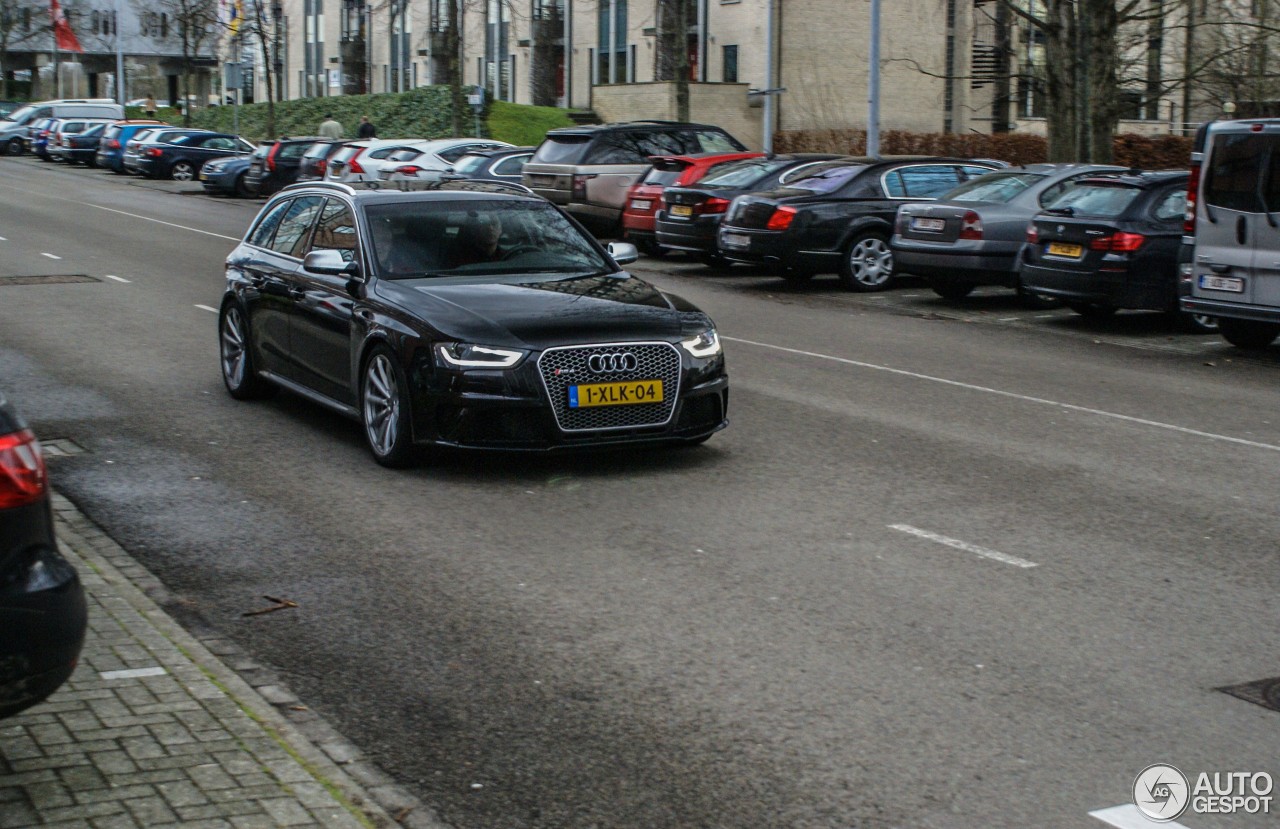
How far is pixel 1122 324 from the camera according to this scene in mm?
17500

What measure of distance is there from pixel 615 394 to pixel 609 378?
93mm

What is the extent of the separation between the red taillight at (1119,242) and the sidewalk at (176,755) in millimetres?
12283

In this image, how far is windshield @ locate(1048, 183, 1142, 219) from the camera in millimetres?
16484

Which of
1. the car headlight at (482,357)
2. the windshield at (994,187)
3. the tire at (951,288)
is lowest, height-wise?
the tire at (951,288)

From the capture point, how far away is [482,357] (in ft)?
28.2

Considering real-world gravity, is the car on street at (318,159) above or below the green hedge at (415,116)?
below

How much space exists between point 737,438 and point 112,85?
309 feet

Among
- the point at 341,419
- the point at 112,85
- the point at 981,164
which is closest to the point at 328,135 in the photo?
the point at 981,164

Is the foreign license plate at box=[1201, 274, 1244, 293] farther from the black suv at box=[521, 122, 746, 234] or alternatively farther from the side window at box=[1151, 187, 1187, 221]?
the black suv at box=[521, 122, 746, 234]

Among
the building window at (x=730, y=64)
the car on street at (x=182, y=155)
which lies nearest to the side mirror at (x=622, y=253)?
the car on street at (x=182, y=155)

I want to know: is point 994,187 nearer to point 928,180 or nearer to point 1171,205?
point 928,180

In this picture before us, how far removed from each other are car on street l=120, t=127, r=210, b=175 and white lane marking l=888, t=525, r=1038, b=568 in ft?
149

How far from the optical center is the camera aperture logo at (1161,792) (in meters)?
4.48

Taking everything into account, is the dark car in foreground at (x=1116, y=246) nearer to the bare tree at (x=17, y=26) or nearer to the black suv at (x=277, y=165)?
the black suv at (x=277, y=165)
